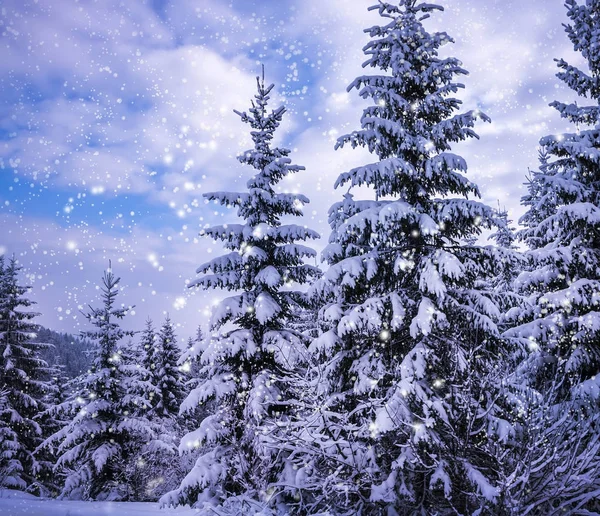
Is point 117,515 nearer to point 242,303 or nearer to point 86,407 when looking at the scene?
point 242,303

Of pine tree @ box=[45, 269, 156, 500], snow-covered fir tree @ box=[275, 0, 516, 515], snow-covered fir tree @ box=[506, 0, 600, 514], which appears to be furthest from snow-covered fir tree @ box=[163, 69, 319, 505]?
pine tree @ box=[45, 269, 156, 500]

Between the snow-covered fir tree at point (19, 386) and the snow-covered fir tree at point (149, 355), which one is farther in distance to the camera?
the snow-covered fir tree at point (149, 355)

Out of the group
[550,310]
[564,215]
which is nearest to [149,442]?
[550,310]

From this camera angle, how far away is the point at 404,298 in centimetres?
947

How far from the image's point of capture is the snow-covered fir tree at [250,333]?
11188mm

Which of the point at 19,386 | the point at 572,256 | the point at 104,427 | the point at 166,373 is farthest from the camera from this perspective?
the point at 166,373

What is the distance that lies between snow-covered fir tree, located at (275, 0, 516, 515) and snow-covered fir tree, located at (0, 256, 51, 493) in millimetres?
17942

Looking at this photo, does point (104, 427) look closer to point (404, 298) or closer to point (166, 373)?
point (166, 373)

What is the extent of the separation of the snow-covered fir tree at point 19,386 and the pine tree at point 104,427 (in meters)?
2.23

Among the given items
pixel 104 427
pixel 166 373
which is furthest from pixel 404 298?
pixel 166 373

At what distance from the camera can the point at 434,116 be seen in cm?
1053

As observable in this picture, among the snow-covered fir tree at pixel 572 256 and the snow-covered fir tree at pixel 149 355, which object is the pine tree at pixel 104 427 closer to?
the snow-covered fir tree at pixel 149 355

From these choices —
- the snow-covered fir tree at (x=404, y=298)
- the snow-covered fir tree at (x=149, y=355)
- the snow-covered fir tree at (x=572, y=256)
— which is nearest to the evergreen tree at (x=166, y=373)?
the snow-covered fir tree at (x=149, y=355)

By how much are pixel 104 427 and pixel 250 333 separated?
11651mm
